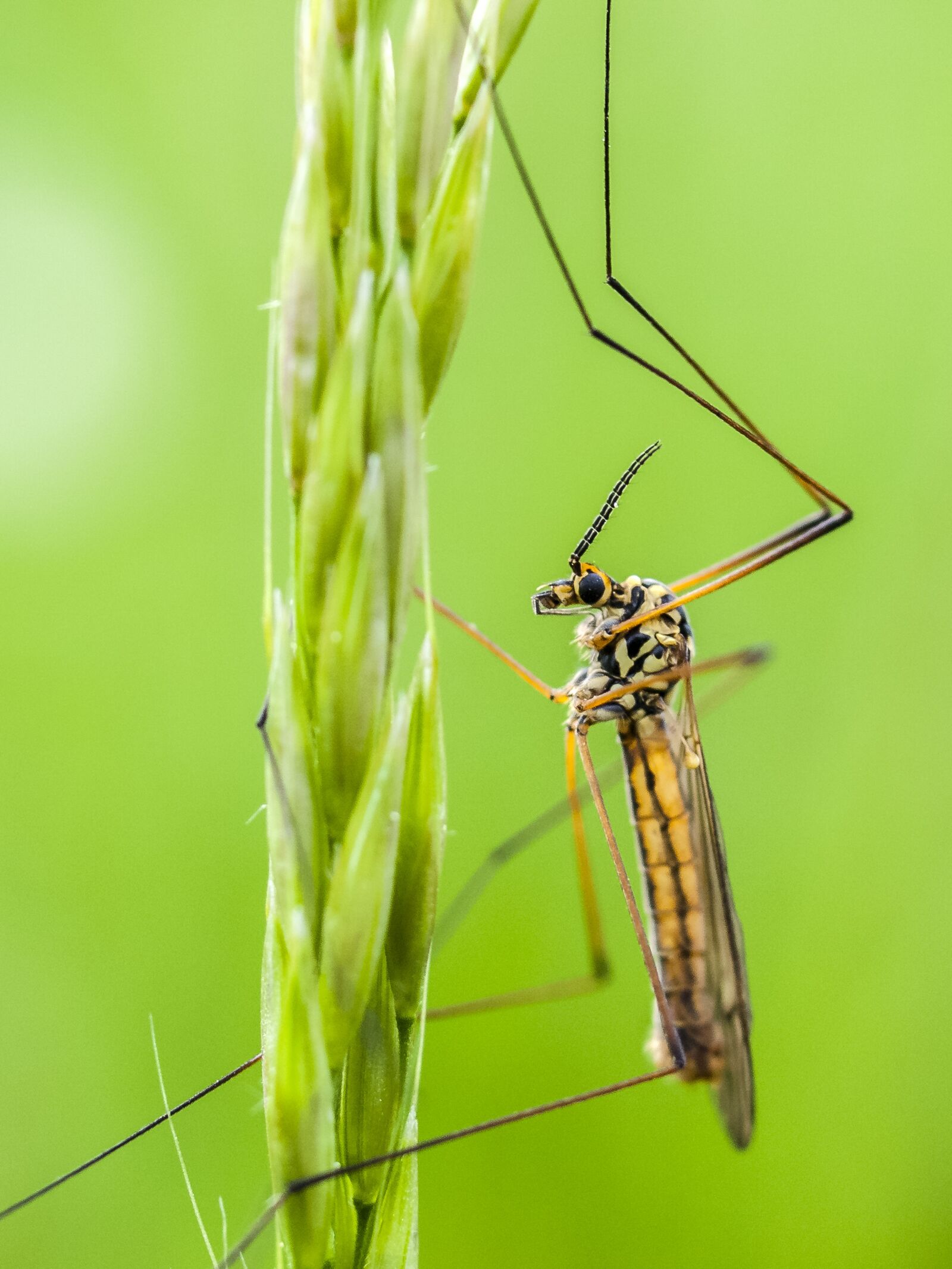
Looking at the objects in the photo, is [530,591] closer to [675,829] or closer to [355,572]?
[675,829]

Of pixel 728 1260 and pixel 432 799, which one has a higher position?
pixel 432 799

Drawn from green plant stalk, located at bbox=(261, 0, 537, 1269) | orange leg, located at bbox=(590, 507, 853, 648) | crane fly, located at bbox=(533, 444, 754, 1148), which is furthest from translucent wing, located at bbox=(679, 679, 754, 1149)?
green plant stalk, located at bbox=(261, 0, 537, 1269)

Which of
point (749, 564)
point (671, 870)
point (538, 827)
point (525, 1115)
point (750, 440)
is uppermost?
point (750, 440)

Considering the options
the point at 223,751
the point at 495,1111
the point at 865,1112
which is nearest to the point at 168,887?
the point at 223,751

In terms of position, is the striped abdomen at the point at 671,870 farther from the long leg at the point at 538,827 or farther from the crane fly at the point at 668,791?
the long leg at the point at 538,827

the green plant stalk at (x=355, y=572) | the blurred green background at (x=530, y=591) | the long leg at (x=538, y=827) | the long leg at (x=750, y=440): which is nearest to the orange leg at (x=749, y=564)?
the long leg at (x=750, y=440)

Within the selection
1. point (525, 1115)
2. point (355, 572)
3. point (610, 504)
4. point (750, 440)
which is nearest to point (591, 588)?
point (610, 504)

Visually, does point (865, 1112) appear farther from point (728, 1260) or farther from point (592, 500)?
point (592, 500)
